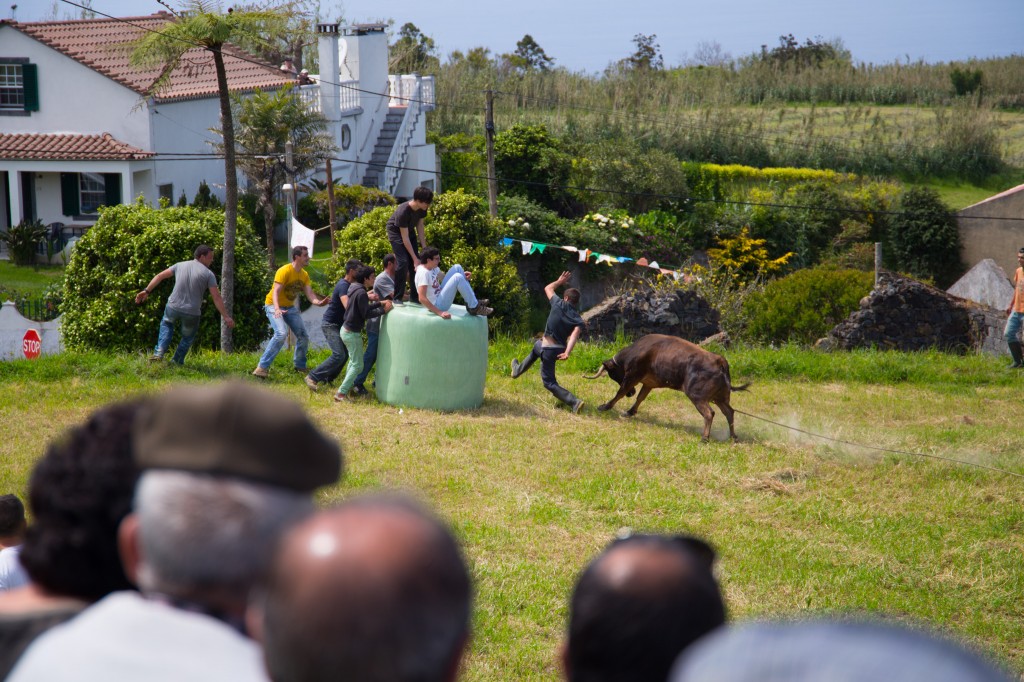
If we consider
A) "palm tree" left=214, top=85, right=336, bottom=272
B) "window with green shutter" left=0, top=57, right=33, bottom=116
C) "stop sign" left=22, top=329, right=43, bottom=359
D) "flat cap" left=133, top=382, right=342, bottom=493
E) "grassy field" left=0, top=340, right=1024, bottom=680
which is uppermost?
"window with green shutter" left=0, top=57, right=33, bottom=116

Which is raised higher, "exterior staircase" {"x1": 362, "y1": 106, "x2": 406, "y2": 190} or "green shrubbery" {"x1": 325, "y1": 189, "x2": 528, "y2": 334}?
"exterior staircase" {"x1": 362, "y1": 106, "x2": 406, "y2": 190}

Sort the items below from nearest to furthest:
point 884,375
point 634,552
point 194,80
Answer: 1. point 634,552
2. point 884,375
3. point 194,80

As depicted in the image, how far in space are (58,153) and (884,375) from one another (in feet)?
75.4

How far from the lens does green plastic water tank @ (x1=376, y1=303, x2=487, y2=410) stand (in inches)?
492

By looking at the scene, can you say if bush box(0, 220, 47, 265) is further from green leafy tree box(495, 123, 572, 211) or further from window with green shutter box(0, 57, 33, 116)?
green leafy tree box(495, 123, 572, 211)

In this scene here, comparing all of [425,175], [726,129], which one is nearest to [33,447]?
[425,175]

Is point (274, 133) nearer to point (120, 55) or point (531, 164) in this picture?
point (120, 55)

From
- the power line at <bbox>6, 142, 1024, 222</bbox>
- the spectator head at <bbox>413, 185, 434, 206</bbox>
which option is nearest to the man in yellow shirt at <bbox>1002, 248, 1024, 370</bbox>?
the spectator head at <bbox>413, 185, 434, 206</bbox>

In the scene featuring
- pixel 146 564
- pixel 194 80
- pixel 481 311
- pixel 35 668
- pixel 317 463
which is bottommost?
pixel 481 311

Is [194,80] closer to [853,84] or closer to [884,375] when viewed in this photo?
[884,375]

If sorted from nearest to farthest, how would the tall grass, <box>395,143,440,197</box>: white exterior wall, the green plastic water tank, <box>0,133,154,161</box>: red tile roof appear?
the green plastic water tank
<box>0,133,154,161</box>: red tile roof
<box>395,143,440,197</box>: white exterior wall
the tall grass

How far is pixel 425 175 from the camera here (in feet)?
137

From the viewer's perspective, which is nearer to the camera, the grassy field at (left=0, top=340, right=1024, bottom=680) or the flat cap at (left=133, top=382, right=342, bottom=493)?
the flat cap at (left=133, top=382, right=342, bottom=493)

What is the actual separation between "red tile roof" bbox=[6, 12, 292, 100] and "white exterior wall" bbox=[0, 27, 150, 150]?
276 mm
